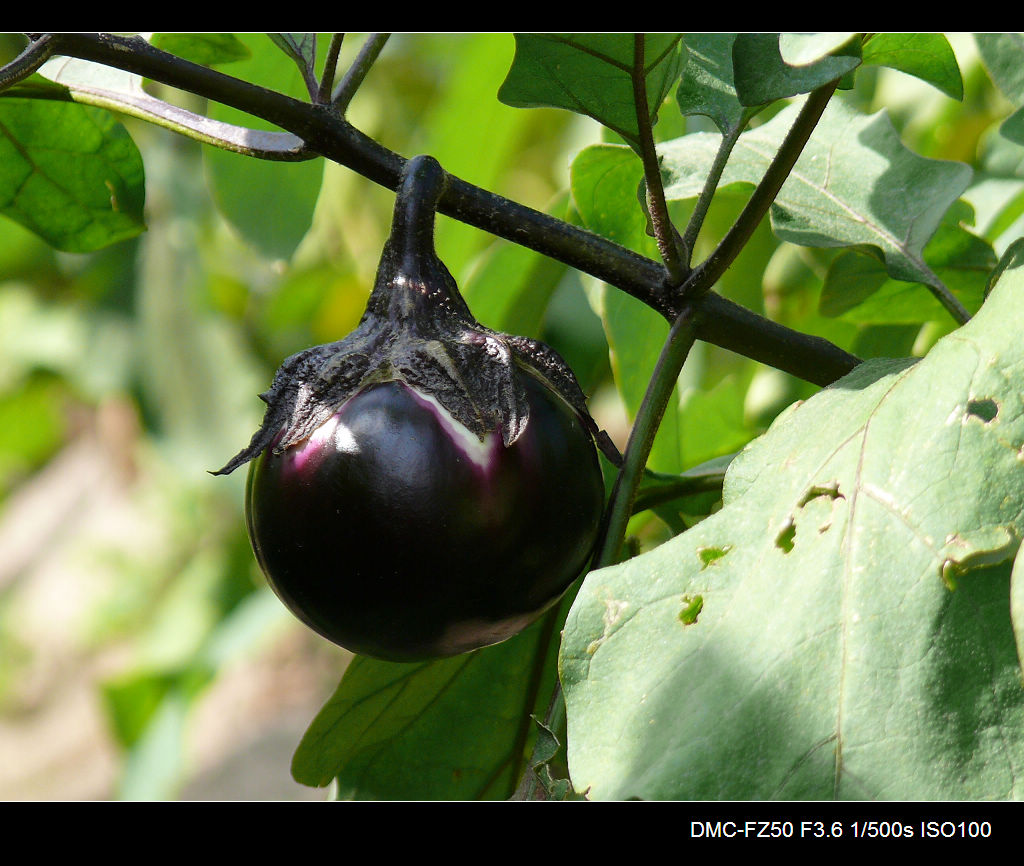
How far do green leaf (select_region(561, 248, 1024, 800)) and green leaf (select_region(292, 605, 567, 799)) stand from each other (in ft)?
0.82

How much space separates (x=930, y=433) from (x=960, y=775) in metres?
0.12

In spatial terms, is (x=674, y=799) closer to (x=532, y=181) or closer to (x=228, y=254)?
(x=532, y=181)

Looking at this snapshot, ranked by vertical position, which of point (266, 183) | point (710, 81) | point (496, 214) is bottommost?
point (496, 214)

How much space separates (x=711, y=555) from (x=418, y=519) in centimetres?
12

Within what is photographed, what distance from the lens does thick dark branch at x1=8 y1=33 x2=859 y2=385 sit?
0.53 m

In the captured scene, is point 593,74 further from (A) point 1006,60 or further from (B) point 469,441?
(A) point 1006,60

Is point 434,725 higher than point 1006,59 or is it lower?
lower

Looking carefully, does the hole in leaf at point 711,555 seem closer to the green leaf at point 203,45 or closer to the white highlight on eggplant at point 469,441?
the white highlight on eggplant at point 469,441

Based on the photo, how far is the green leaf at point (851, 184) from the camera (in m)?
0.68

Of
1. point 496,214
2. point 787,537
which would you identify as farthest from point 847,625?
point 496,214

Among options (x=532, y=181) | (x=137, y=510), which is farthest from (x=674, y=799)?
(x=137, y=510)

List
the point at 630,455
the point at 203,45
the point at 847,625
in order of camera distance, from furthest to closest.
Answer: the point at 203,45 → the point at 630,455 → the point at 847,625

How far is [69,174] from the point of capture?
728mm

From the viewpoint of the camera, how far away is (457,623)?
49cm
